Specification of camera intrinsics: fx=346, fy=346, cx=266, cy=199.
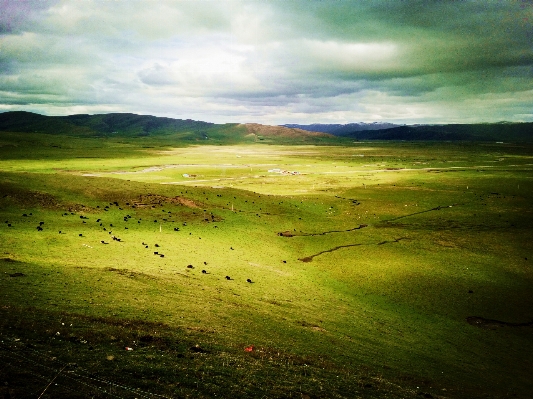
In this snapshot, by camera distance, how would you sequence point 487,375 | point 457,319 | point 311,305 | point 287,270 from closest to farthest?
point 487,375 → point 311,305 → point 457,319 → point 287,270

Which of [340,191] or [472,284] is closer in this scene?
[472,284]

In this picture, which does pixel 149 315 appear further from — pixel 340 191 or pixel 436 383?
pixel 340 191

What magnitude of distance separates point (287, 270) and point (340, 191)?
6545 cm

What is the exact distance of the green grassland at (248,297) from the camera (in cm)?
1449

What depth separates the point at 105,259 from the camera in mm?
31484

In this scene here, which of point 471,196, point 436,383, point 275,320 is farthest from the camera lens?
point 471,196

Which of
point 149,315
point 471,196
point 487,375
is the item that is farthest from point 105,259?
point 471,196

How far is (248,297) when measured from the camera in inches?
1093

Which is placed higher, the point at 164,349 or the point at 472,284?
the point at 164,349

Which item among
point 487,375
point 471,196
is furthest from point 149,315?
point 471,196

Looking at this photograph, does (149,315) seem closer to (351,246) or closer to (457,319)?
(457,319)

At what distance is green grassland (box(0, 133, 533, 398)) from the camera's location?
14492 mm

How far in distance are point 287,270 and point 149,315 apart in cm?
2120

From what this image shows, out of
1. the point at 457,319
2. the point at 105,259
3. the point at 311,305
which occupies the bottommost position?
the point at 457,319
